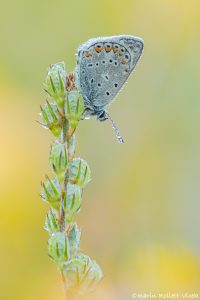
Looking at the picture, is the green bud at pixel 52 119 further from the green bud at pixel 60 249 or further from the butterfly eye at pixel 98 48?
the butterfly eye at pixel 98 48

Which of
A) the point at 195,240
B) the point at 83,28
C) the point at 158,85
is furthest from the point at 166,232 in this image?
the point at 83,28

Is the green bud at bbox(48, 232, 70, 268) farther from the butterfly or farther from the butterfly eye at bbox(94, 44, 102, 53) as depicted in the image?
the butterfly eye at bbox(94, 44, 102, 53)

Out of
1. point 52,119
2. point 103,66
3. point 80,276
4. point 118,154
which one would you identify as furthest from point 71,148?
point 118,154

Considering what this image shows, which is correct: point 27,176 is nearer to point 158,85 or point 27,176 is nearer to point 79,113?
point 158,85

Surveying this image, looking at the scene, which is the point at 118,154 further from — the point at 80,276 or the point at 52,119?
the point at 80,276

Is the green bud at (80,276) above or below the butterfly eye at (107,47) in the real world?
below

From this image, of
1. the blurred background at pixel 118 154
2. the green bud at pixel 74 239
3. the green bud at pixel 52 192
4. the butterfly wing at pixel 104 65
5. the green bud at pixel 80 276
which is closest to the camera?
the green bud at pixel 80 276

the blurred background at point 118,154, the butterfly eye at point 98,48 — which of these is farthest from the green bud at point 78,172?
the blurred background at point 118,154
